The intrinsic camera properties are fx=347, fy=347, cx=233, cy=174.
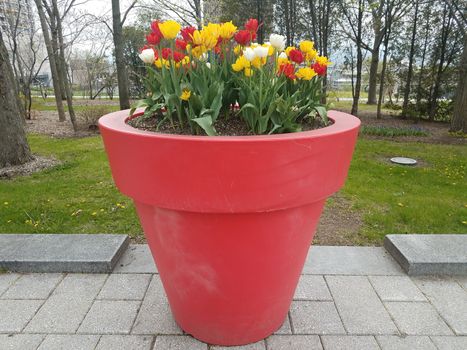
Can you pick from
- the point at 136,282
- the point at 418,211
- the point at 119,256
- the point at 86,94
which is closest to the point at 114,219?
the point at 119,256

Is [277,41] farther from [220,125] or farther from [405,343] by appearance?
[405,343]

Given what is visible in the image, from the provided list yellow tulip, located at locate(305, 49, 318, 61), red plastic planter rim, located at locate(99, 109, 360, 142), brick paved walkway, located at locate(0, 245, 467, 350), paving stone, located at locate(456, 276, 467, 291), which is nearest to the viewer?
red plastic planter rim, located at locate(99, 109, 360, 142)

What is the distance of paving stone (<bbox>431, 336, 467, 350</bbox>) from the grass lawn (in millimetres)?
1019

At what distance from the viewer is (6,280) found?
221cm

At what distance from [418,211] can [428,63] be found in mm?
7778

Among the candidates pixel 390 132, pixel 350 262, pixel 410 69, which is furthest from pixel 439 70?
pixel 350 262

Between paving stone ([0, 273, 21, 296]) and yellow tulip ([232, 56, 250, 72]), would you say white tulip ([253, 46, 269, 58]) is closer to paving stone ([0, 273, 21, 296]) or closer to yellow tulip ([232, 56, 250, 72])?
yellow tulip ([232, 56, 250, 72])

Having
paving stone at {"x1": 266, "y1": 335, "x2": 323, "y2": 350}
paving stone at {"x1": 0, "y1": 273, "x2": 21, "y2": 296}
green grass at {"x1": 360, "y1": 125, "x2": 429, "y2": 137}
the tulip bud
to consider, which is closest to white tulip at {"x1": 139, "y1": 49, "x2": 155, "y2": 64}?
the tulip bud

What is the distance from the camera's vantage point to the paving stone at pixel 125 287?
2061 mm

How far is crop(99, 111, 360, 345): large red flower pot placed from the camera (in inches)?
46.4

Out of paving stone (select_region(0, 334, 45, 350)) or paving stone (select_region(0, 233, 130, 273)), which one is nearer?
paving stone (select_region(0, 334, 45, 350))

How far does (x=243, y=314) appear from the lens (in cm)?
163

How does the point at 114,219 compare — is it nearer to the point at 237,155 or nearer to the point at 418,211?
the point at 237,155

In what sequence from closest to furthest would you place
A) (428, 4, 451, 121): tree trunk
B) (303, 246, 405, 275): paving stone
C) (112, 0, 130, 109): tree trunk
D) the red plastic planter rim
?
1. the red plastic planter rim
2. (303, 246, 405, 275): paving stone
3. (112, 0, 130, 109): tree trunk
4. (428, 4, 451, 121): tree trunk
